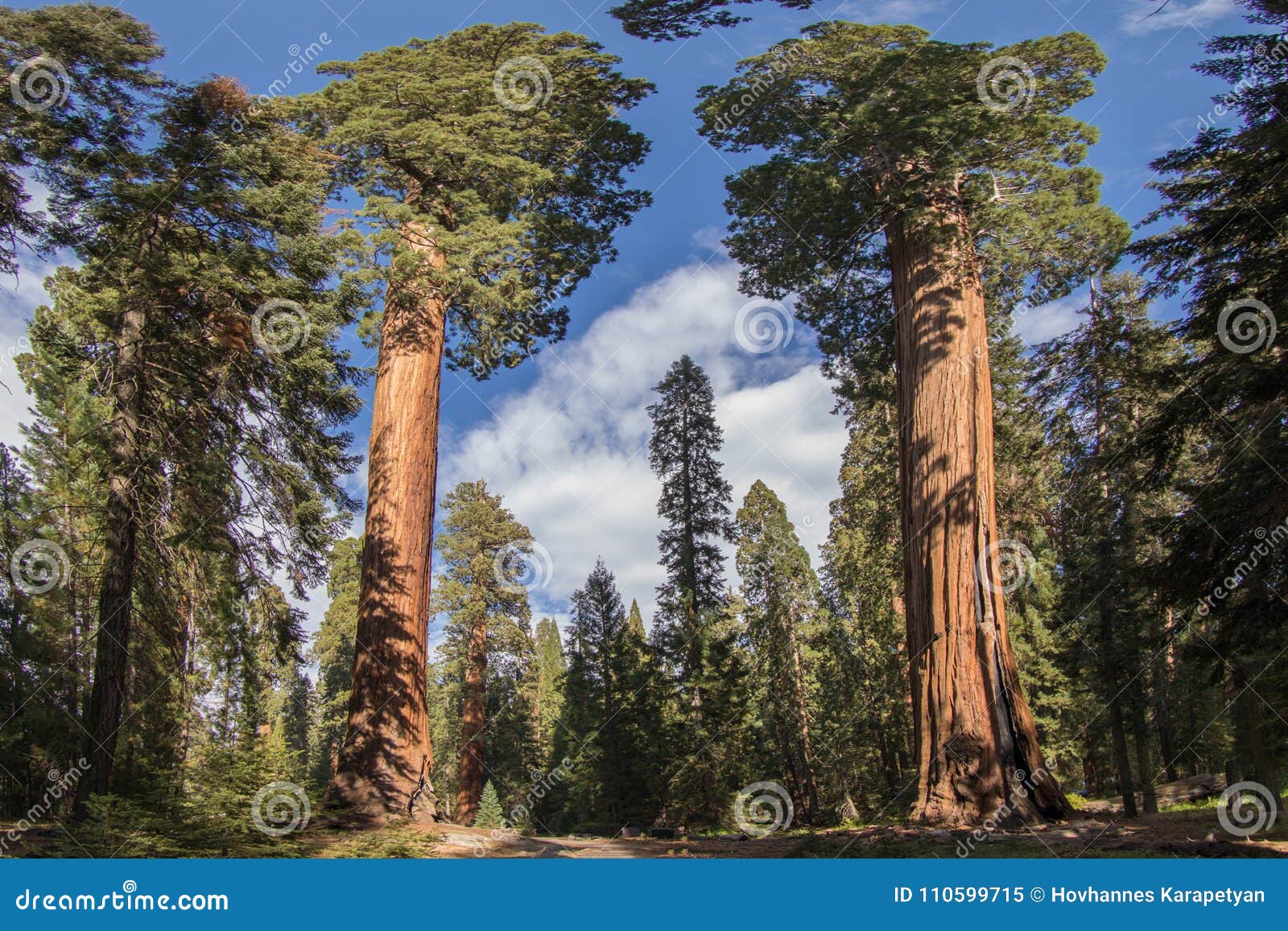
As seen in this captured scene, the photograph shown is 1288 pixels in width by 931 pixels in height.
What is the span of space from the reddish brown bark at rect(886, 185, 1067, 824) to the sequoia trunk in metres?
8.88

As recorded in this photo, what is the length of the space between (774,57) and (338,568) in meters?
27.4

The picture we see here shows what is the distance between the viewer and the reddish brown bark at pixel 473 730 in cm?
2458

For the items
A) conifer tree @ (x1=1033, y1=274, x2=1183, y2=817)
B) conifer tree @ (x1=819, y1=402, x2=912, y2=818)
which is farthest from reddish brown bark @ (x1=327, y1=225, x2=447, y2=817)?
conifer tree @ (x1=819, y1=402, x2=912, y2=818)

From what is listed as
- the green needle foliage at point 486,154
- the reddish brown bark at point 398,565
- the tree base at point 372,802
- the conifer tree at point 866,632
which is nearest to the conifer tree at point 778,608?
the conifer tree at point 866,632

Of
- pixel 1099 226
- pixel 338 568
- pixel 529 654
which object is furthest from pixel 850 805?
pixel 1099 226

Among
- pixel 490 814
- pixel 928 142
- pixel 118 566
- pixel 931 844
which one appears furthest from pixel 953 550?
pixel 490 814

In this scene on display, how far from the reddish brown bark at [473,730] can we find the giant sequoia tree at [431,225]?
16312 millimetres

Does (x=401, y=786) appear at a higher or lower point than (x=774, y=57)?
lower

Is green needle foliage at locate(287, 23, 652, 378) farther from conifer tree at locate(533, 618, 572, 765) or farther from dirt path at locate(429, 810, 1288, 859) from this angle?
conifer tree at locate(533, 618, 572, 765)

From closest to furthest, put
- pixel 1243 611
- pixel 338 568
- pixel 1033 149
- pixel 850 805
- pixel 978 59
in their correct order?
1. pixel 1243 611
2. pixel 978 59
3. pixel 1033 149
4. pixel 850 805
5. pixel 338 568

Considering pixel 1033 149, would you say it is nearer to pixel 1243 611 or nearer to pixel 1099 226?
pixel 1099 226

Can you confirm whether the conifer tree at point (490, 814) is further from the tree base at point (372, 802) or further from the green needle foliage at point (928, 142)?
the green needle foliage at point (928, 142)

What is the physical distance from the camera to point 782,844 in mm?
8188

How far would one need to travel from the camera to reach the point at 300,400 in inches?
413
